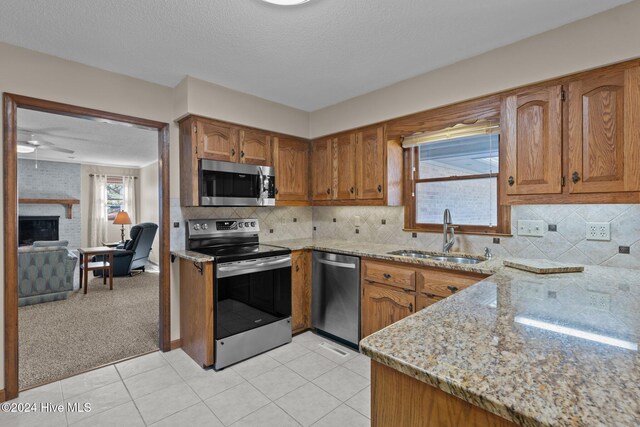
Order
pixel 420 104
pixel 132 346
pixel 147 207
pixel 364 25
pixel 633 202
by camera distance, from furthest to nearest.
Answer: pixel 147 207, pixel 132 346, pixel 420 104, pixel 364 25, pixel 633 202

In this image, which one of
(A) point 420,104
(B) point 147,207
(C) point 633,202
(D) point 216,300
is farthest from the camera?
(B) point 147,207

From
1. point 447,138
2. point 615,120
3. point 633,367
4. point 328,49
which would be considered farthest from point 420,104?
point 633,367

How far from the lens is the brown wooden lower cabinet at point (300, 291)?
3.06 metres

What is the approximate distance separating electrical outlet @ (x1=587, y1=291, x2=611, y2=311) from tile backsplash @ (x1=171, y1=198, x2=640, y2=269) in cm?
85

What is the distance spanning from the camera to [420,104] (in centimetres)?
267

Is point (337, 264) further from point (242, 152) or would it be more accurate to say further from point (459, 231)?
point (242, 152)

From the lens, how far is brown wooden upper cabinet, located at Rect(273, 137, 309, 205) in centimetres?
336

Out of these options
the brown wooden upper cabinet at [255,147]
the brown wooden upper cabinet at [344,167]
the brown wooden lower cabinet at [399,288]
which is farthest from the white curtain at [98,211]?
the brown wooden lower cabinet at [399,288]

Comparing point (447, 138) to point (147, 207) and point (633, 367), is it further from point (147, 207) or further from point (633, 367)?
point (147, 207)

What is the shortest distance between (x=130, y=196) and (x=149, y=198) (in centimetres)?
88

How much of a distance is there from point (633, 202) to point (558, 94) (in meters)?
0.77

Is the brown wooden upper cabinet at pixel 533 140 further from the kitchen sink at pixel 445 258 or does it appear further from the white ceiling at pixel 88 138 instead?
the white ceiling at pixel 88 138

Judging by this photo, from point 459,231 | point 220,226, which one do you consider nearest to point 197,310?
point 220,226

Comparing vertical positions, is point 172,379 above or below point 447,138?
below
